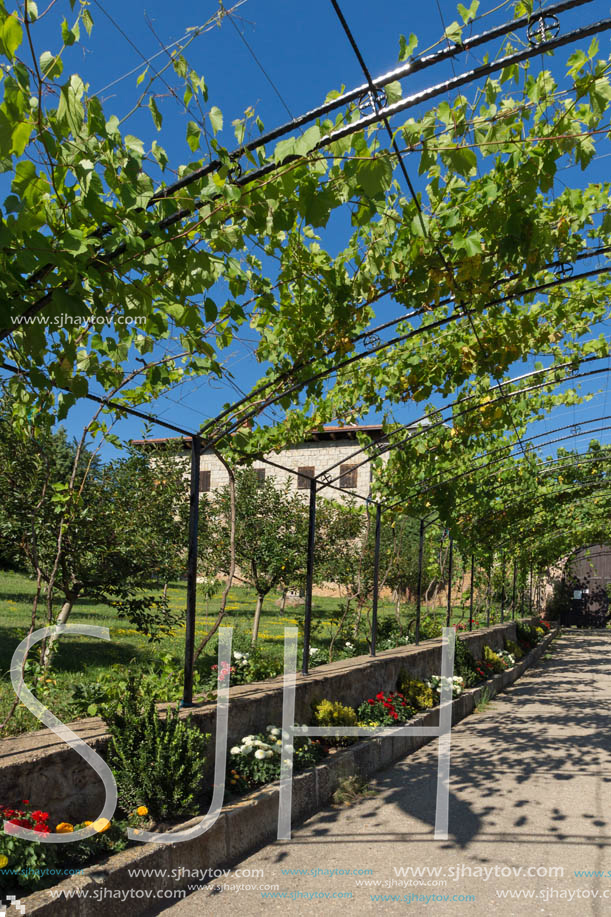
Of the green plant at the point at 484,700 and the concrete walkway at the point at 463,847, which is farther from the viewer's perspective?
the green plant at the point at 484,700

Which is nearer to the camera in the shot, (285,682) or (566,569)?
(285,682)

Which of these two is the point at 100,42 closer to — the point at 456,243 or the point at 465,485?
the point at 456,243

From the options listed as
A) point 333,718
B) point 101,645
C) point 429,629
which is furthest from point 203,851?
point 429,629

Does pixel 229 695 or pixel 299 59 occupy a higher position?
pixel 299 59

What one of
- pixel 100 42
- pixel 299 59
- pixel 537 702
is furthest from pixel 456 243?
pixel 537 702

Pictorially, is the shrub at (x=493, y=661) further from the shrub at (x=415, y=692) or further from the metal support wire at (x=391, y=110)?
the metal support wire at (x=391, y=110)

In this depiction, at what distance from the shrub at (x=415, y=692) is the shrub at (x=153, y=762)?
13.6 ft

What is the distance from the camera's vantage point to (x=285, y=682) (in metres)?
5.40

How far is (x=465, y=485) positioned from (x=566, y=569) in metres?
21.5

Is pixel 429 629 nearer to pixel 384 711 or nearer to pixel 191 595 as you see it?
pixel 384 711

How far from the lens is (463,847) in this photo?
4.21m

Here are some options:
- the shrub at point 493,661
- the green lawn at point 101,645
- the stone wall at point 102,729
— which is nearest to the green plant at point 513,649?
the shrub at point 493,661

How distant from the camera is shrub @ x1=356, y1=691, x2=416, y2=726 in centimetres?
639

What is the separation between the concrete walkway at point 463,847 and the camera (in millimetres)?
3480
